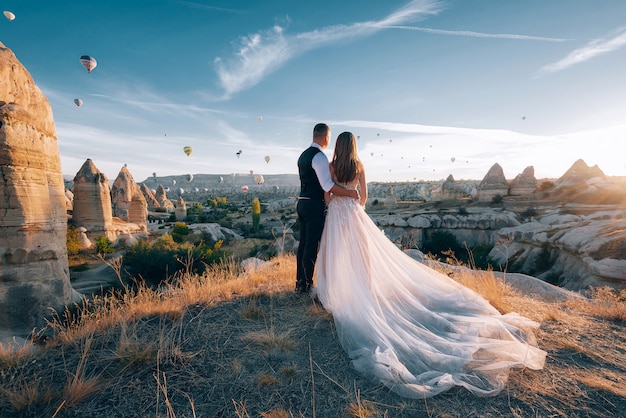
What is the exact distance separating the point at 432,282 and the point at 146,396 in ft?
10.6

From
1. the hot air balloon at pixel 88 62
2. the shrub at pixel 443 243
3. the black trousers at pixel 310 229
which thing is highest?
the hot air balloon at pixel 88 62

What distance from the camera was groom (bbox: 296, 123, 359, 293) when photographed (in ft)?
11.4

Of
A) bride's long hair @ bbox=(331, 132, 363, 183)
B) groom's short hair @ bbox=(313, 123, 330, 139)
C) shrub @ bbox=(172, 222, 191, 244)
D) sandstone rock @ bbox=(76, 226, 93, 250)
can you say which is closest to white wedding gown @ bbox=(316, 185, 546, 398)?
bride's long hair @ bbox=(331, 132, 363, 183)

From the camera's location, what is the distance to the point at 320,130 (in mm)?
3621

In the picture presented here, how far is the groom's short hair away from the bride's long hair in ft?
0.79

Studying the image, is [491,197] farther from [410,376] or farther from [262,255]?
[410,376]

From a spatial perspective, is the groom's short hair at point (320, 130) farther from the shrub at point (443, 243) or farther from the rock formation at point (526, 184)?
the rock formation at point (526, 184)

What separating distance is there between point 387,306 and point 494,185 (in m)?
36.4

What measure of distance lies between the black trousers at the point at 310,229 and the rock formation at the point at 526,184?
121 ft

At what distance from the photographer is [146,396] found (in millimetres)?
2146

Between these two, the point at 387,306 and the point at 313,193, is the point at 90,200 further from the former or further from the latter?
the point at 387,306

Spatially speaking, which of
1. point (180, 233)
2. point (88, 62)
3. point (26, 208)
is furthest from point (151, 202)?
point (26, 208)

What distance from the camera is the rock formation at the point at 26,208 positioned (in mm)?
6496

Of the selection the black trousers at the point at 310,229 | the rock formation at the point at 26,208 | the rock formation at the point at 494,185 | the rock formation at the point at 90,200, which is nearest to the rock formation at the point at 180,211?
the rock formation at the point at 90,200
